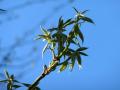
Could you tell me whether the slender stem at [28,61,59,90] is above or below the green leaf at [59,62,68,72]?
below

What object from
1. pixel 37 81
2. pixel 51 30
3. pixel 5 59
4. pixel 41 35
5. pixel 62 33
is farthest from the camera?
pixel 5 59

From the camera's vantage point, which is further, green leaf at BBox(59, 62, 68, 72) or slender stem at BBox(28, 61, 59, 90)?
green leaf at BBox(59, 62, 68, 72)

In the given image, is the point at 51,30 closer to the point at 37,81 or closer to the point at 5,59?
the point at 37,81

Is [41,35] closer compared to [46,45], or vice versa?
[46,45]

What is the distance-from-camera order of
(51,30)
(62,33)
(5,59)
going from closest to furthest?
(62,33) → (51,30) → (5,59)

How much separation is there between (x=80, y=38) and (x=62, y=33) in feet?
0.50

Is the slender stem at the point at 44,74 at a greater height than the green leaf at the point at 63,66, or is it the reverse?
the green leaf at the point at 63,66

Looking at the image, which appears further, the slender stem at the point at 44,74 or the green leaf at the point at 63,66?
the green leaf at the point at 63,66

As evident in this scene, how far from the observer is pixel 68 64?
1.46 metres

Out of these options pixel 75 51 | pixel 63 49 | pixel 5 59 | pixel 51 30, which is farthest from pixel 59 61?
pixel 5 59

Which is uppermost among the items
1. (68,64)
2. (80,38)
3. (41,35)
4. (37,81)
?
(41,35)

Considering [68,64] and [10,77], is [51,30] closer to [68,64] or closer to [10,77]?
[68,64]

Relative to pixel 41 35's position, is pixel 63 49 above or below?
below

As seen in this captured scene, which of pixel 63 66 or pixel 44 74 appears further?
pixel 63 66
